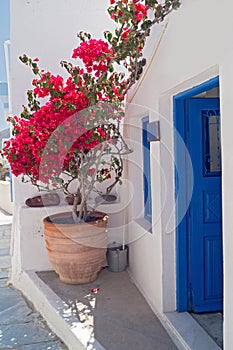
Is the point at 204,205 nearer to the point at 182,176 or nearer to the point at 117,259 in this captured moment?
the point at 182,176

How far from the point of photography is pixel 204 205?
16.5 feet

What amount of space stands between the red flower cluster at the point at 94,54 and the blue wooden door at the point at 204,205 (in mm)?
1499

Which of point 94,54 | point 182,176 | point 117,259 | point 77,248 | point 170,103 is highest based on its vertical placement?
point 94,54

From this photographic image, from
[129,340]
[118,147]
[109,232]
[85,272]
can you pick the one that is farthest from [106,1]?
[129,340]

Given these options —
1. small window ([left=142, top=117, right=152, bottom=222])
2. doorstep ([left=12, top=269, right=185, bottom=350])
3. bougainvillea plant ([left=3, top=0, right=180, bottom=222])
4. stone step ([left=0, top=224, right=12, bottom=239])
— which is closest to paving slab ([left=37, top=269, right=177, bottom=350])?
doorstep ([left=12, top=269, right=185, bottom=350])

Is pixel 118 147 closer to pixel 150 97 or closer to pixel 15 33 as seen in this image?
pixel 150 97

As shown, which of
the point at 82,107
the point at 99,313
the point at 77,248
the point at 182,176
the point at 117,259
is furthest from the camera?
the point at 117,259

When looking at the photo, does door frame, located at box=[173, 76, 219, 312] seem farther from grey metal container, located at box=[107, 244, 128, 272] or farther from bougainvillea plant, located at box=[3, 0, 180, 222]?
grey metal container, located at box=[107, 244, 128, 272]

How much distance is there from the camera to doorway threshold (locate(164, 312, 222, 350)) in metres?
4.22

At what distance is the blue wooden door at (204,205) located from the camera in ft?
16.1

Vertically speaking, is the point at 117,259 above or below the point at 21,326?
above

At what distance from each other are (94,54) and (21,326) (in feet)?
13.6

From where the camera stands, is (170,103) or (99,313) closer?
(170,103)

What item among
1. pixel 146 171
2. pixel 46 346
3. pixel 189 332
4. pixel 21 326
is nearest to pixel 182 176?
pixel 146 171
